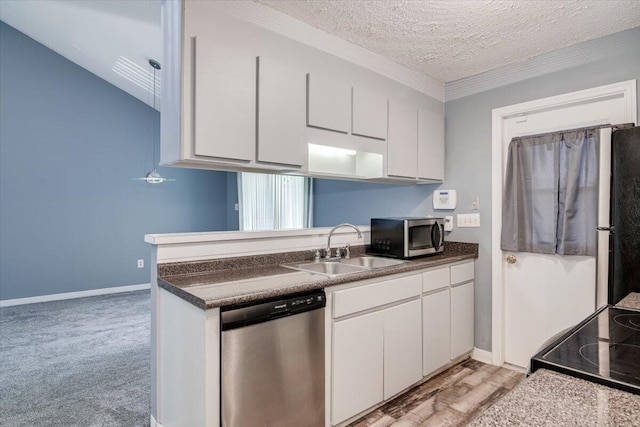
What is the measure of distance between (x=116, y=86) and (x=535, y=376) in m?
6.08

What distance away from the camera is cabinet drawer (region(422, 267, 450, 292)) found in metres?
2.43

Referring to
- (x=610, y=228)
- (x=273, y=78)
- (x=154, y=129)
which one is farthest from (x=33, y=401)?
(x=154, y=129)

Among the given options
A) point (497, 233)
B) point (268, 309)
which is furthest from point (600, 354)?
point (497, 233)

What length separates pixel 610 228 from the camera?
1.95 meters

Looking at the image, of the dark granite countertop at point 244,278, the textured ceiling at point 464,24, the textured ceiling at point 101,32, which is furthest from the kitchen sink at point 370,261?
the textured ceiling at point 101,32

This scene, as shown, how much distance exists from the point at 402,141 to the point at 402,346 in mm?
1549

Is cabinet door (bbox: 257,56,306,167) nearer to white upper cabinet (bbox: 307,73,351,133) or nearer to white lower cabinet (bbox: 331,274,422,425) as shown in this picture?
white upper cabinet (bbox: 307,73,351,133)

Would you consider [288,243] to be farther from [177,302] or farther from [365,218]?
[365,218]

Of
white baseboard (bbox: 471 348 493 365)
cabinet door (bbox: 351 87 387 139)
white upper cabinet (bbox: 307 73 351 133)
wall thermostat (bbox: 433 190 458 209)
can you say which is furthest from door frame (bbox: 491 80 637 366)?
white upper cabinet (bbox: 307 73 351 133)

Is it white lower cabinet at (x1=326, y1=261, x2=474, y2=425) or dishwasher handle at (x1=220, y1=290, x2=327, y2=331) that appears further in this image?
white lower cabinet at (x1=326, y1=261, x2=474, y2=425)

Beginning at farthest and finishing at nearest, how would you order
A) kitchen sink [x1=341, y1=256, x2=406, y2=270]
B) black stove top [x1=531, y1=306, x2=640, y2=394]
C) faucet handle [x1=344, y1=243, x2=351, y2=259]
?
Answer: faucet handle [x1=344, y1=243, x2=351, y2=259]
kitchen sink [x1=341, y1=256, x2=406, y2=270]
black stove top [x1=531, y1=306, x2=640, y2=394]

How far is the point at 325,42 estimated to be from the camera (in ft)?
7.46

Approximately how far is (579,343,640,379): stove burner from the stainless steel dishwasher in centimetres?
113

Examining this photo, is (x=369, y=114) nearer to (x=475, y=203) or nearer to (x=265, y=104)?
(x=265, y=104)
